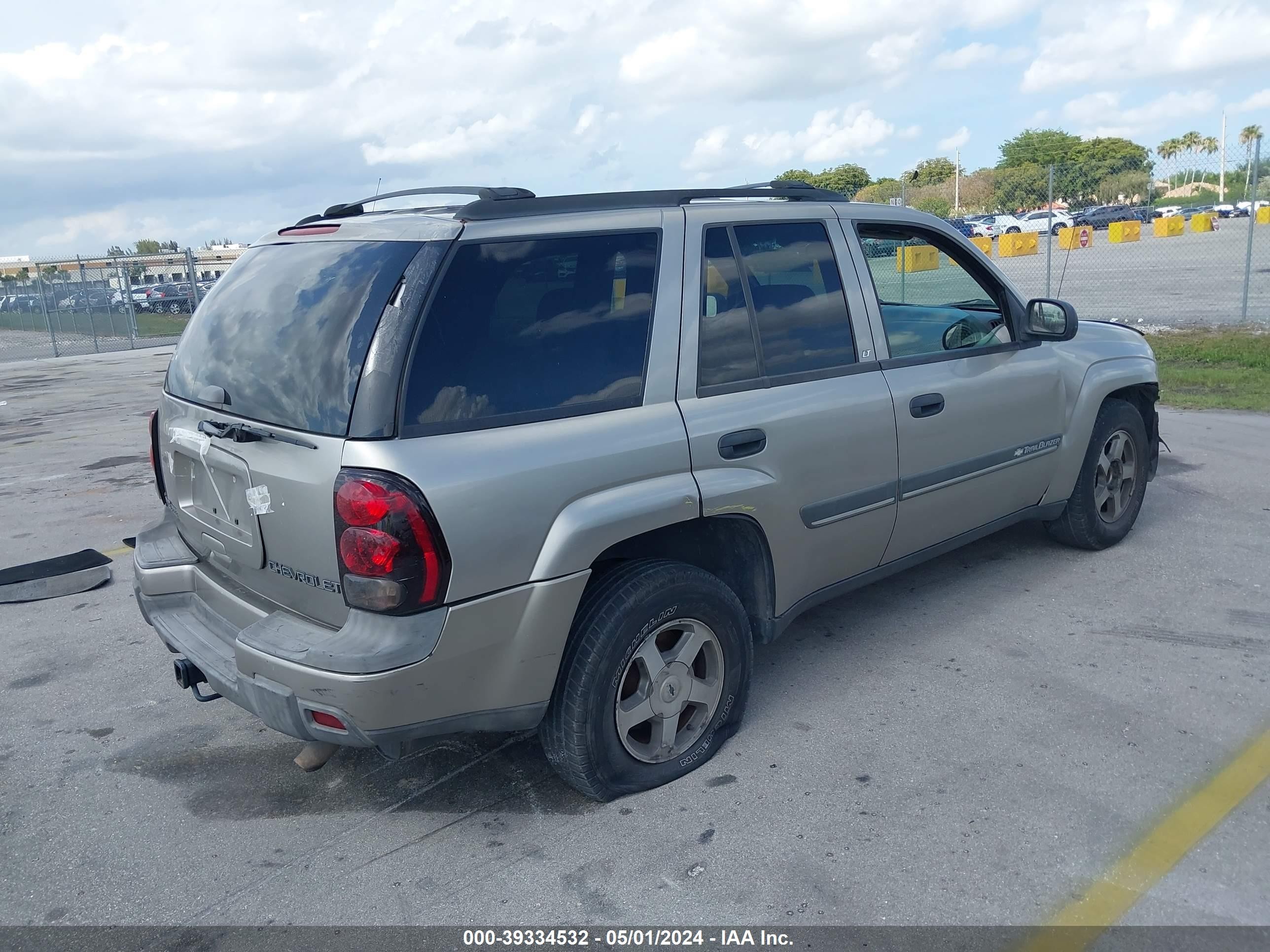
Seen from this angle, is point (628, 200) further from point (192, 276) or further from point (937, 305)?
point (192, 276)

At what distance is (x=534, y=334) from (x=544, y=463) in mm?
407

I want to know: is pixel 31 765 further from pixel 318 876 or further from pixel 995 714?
pixel 995 714

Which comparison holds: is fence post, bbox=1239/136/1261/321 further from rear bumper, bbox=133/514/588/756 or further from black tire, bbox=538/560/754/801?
rear bumper, bbox=133/514/588/756

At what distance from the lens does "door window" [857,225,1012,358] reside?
422 centimetres

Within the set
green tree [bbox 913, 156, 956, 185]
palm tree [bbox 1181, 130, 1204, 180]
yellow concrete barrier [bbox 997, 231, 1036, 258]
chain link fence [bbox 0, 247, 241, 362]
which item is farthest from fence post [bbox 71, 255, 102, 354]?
palm tree [bbox 1181, 130, 1204, 180]

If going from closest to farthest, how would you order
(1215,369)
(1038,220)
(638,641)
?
(638,641)
(1215,369)
(1038,220)

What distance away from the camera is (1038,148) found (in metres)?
87.8

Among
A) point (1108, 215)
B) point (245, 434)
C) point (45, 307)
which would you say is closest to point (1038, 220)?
point (1108, 215)

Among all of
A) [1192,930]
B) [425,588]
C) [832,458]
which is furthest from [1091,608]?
[425,588]

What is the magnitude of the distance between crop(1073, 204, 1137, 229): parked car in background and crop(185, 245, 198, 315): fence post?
109 ft

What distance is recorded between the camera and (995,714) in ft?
12.2

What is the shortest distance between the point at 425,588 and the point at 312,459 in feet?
1.61

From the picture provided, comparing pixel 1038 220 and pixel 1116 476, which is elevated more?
pixel 1038 220

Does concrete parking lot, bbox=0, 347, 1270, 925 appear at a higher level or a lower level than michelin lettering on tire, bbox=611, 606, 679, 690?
lower
